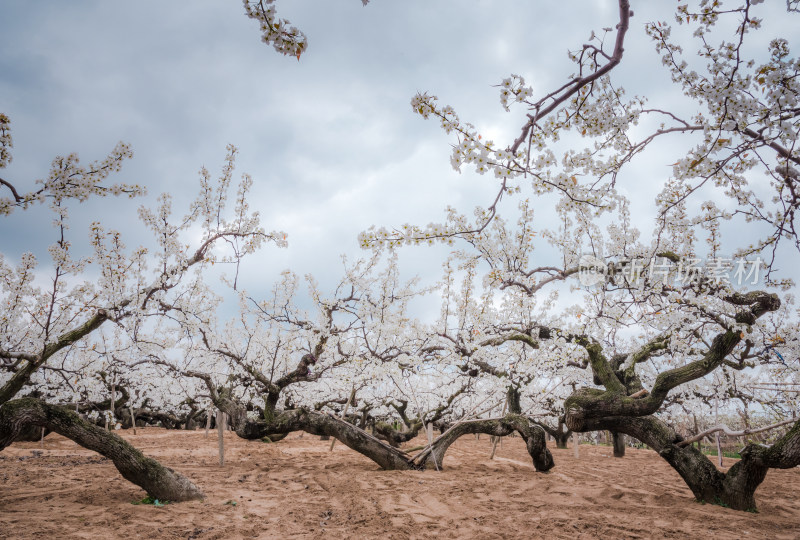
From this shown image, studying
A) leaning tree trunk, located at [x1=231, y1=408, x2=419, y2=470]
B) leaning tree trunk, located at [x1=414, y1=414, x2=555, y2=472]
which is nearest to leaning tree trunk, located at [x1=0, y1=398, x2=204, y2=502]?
leaning tree trunk, located at [x1=231, y1=408, x2=419, y2=470]

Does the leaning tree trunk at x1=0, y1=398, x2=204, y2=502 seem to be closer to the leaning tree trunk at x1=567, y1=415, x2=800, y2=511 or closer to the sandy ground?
the sandy ground

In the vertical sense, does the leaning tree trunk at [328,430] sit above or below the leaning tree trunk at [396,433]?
above

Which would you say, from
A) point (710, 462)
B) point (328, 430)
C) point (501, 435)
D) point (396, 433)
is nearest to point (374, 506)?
point (328, 430)

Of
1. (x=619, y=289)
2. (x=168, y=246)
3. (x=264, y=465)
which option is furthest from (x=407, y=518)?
(x=168, y=246)

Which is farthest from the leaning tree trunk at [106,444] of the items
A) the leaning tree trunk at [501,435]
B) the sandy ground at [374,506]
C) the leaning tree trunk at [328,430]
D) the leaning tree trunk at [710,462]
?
the leaning tree trunk at [710,462]

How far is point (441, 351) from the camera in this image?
35.3ft

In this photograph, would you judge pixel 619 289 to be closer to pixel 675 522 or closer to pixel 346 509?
pixel 675 522

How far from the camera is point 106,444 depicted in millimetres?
5059

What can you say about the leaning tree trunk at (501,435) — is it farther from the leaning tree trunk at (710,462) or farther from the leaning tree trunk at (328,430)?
the leaning tree trunk at (710,462)

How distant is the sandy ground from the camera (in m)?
4.29

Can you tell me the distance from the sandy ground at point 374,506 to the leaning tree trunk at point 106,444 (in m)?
0.28

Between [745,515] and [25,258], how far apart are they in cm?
1294

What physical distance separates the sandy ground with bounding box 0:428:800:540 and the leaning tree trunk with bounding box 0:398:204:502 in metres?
0.28

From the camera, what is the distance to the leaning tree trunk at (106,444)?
4.79 metres
